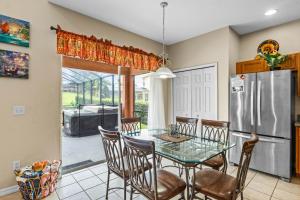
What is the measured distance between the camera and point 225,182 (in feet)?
5.38

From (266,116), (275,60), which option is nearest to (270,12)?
(275,60)

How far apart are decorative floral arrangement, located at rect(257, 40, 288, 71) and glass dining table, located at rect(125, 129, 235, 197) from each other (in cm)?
186

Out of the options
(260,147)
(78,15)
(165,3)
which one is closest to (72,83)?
(78,15)

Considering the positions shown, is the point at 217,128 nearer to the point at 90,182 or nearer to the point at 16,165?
the point at 90,182

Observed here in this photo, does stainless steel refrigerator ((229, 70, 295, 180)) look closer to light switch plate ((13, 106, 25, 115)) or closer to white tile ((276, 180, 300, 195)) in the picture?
white tile ((276, 180, 300, 195))

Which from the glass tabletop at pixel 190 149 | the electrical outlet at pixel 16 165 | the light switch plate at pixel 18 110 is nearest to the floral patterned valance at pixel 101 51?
the light switch plate at pixel 18 110

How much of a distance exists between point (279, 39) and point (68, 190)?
4577 mm

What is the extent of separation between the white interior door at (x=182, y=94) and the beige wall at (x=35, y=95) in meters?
2.49

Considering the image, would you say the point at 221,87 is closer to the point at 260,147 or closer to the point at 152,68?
the point at 260,147

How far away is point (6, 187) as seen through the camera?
2.17m

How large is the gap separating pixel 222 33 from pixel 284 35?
3.79ft

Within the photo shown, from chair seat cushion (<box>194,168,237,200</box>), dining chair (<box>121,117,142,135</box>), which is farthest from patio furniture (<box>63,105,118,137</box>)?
chair seat cushion (<box>194,168,237,200</box>)

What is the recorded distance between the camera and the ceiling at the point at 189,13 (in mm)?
2543

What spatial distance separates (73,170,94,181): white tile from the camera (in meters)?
2.66
